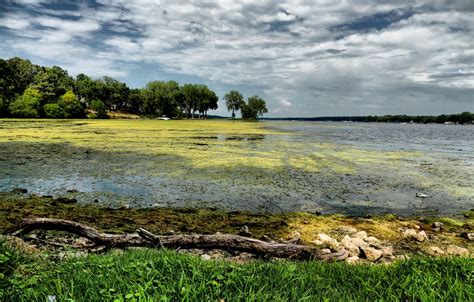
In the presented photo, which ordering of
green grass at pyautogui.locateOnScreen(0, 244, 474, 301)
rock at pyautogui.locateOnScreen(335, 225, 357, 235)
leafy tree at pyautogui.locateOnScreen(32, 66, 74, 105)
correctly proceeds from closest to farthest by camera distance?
green grass at pyautogui.locateOnScreen(0, 244, 474, 301), rock at pyautogui.locateOnScreen(335, 225, 357, 235), leafy tree at pyautogui.locateOnScreen(32, 66, 74, 105)

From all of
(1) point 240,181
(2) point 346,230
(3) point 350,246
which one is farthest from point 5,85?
(3) point 350,246

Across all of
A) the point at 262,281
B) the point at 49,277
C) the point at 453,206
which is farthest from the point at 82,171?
the point at 453,206

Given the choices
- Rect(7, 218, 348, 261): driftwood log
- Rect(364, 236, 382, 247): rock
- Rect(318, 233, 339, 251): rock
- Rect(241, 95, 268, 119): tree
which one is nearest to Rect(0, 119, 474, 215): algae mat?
Rect(318, 233, 339, 251): rock

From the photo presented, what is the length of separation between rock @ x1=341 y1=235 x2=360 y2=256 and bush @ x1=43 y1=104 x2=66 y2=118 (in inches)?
3464

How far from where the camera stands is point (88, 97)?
108 metres

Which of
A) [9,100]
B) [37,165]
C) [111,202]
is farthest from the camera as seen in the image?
[9,100]

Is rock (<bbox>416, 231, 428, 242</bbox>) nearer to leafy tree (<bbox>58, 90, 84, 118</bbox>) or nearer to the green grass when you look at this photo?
the green grass

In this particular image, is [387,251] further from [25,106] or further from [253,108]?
[253,108]

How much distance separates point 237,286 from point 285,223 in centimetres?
514

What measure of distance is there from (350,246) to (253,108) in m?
158

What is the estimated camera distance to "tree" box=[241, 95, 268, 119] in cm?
16262

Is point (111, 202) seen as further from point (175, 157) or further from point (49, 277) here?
point (175, 157)

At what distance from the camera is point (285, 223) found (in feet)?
27.1

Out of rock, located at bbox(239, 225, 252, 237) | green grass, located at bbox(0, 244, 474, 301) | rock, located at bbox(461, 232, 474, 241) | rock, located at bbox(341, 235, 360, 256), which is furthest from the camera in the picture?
rock, located at bbox(461, 232, 474, 241)
